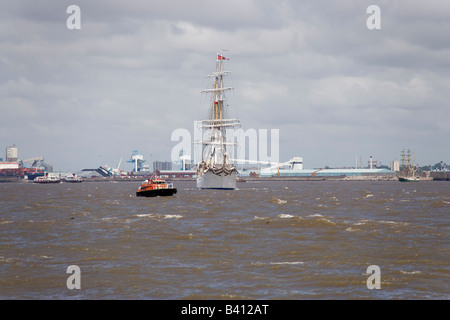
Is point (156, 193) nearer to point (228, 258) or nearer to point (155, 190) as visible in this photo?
point (155, 190)

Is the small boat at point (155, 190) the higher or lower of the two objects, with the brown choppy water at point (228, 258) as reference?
higher

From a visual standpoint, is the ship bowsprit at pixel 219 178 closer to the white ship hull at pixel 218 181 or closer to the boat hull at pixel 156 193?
the white ship hull at pixel 218 181

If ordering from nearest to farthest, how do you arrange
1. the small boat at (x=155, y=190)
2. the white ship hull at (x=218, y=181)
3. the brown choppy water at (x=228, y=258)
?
the brown choppy water at (x=228, y=258), the small boat at (x=155, y=190), the white ship hull at (x=218, y=181)

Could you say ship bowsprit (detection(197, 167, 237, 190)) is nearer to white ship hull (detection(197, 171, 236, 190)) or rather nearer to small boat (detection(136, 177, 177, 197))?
white ship hull (detection(197, 171, 236, 190))

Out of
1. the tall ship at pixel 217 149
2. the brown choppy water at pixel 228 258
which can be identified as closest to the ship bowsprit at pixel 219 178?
the tall ship at pixel 217 149

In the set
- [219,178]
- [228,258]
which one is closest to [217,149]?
[219,178]

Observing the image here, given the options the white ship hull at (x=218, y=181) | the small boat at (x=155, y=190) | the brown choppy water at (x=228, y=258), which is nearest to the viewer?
the brown choppy water at (x=228, y=258)

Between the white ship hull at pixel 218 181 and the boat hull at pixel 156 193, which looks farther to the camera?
the white ship hull at pixel 218 181

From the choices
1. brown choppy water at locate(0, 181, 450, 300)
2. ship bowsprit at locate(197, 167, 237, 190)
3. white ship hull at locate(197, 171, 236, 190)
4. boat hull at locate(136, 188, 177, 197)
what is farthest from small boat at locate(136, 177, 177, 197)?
brown choppy water at locate(0, 181, 450, 300)
